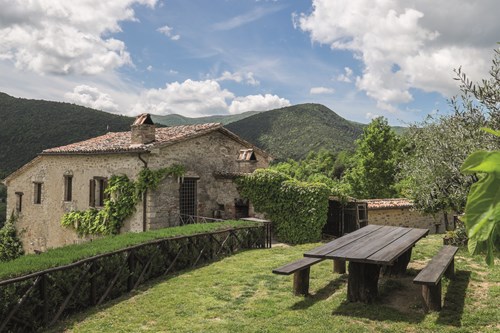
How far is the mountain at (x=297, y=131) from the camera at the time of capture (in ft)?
218

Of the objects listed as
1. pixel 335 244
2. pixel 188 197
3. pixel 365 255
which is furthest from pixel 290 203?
pixel 365 255

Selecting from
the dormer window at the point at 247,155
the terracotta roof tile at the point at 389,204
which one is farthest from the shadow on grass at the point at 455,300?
the terracotta roof tile at the point at 389,204

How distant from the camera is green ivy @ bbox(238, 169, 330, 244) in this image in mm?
15625

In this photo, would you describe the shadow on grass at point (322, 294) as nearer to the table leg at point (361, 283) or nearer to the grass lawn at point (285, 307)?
the grass lawn at point (285, 307)

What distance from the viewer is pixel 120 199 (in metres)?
15.8

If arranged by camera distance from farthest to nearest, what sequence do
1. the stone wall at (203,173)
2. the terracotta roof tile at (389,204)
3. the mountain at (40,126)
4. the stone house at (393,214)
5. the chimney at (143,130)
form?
the mountain at (40,126)
the stone house at (393,214)
the terracotta roof tile at (389,204)
the chimney at (143,130)
the stone wall at (203,173)

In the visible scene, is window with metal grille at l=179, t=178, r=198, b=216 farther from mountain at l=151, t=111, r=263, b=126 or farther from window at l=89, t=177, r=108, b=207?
mountain at l=151, t=111, r=263, b=126

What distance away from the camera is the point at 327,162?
164 feet

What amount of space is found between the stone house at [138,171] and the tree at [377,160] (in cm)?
1338

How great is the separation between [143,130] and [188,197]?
3.38 meters

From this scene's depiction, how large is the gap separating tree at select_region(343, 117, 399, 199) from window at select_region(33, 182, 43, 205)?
21454 mm

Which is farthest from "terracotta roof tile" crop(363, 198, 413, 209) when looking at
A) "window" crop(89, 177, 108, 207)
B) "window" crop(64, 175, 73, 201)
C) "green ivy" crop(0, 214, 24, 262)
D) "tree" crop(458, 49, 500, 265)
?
"tree" crop(458, 49, 500, 265)

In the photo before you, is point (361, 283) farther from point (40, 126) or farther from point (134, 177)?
point (40, 126)

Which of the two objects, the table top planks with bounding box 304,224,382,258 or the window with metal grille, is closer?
the table top planks with bounding box 304,224,382,258
